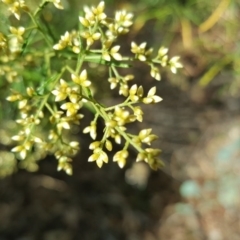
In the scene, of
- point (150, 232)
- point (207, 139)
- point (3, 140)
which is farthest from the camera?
point (207, 139)

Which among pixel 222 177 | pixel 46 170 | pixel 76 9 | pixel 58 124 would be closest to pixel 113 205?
pixel 46 170

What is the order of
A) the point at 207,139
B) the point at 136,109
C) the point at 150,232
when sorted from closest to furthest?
the point at 136,109 → the point at 150,232 → the point at 207,139

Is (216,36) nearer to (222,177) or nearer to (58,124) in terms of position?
(222,177)

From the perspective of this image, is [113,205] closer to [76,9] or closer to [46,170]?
[46,170]

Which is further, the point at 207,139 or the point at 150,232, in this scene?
the point at 207,139

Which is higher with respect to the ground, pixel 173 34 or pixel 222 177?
pixel 173 34

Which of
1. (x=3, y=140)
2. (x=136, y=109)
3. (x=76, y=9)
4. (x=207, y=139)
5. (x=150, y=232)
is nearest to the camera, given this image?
(x=136, y=109)

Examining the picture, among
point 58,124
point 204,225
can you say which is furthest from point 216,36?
point 58,124

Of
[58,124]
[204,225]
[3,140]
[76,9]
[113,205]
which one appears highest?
[58,124]

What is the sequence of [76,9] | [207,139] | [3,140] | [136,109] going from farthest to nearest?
1. [207,139]
2. [76,9]
3. [3,140]
4. [136,109]
